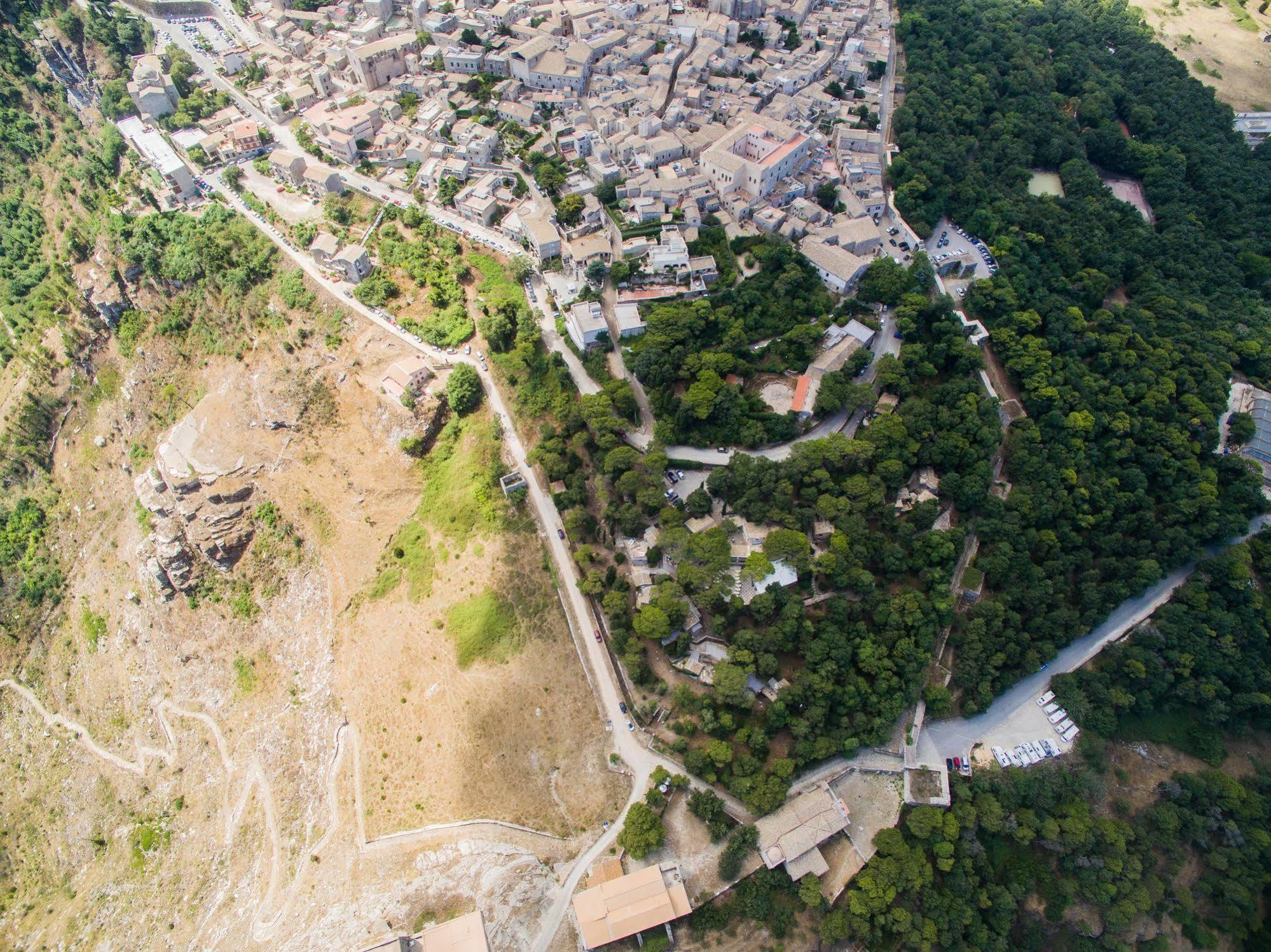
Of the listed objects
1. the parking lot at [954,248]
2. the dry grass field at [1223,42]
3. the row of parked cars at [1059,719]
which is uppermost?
the dry grass field at [1223,42]

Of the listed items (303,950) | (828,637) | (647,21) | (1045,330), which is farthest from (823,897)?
(647,21)

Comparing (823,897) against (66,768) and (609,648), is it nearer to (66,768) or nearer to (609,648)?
(609,648)

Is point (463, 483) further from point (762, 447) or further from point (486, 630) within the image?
point (762, 447)

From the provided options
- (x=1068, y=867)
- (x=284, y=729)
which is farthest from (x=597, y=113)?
(x=1068, y=867)

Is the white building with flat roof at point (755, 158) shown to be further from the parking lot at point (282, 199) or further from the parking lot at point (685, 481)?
the parking lot at point (282, 199)

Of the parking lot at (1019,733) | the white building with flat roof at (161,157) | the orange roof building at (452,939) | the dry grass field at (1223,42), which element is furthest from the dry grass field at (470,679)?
the dry grass field at (1223,42)

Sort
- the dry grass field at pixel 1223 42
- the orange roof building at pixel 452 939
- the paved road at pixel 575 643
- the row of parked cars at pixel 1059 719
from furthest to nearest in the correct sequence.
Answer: the dry grass field at pixel 1223 42
the row of parked cars at pixel 1059 719
the paved road at pixel 575 643
the orange roof building at pixel 452 939
